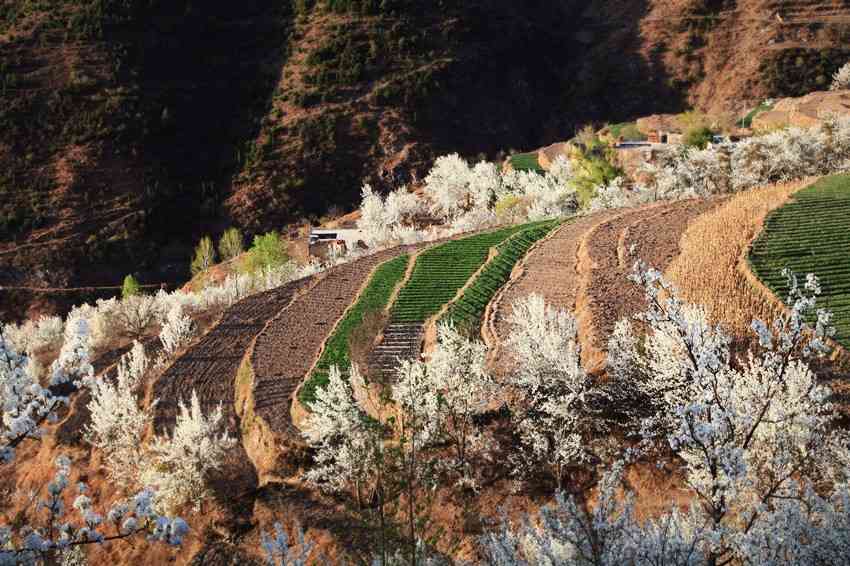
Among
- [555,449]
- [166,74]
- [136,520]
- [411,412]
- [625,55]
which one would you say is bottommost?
[555,449]

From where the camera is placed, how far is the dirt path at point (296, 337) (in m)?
23.4

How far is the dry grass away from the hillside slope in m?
50.8

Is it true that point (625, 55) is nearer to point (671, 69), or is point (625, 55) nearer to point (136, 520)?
point (671, 69)

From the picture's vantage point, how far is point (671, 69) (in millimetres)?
94562

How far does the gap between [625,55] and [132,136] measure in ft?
192

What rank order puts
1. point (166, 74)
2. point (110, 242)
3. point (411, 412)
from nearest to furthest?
1. point (411, 412)
2. point (110, 242)
3. point (166, 74)

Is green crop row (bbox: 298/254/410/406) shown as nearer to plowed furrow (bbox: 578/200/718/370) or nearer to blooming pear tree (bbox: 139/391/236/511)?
blooming pear tree (bbox: 139/391/236/511)

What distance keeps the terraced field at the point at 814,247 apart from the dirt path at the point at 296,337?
44.8ft

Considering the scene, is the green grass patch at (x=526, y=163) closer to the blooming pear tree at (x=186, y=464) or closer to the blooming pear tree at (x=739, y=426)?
the blooming pear tree at (x=186, y=464)

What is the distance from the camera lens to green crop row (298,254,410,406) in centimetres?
2367

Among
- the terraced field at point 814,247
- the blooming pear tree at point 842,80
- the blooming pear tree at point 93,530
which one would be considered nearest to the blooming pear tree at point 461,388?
the terraced field at point 814,247

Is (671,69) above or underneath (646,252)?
above

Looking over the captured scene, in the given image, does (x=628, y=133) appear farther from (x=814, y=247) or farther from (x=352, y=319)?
(x=814, y=247)

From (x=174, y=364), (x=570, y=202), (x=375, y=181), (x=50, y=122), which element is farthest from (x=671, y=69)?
(x=174, y=364)
